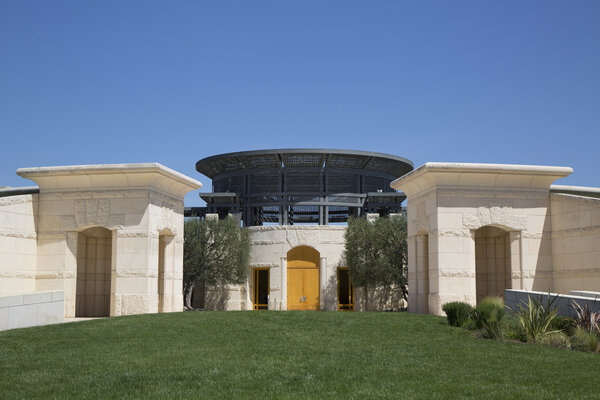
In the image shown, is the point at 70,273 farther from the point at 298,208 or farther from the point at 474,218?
the point at 298,208

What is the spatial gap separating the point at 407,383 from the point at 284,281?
30942mm

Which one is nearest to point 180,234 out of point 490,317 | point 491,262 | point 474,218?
point 474,218

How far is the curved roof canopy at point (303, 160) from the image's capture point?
49.6m

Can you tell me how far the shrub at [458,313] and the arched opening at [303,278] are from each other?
2358 centimetres

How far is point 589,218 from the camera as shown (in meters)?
22.8

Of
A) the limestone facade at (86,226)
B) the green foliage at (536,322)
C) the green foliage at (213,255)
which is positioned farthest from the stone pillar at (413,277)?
the green foliage at (213,255)

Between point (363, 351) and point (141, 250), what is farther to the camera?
point (141, 250)

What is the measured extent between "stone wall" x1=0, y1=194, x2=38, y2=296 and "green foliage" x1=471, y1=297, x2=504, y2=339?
15.7m

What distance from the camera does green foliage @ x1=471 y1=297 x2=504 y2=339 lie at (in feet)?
51.5

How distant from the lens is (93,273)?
27031 millimetres

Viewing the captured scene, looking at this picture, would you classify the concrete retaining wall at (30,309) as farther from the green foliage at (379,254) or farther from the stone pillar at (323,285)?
the stone pillar at (323,285)

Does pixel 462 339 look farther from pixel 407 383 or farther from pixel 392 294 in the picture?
pixel 392 294

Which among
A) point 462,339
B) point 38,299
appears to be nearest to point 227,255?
point 38,299

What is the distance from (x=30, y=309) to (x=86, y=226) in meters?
6.56
